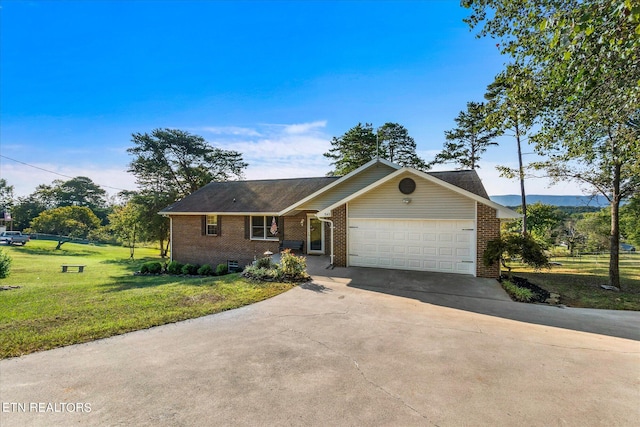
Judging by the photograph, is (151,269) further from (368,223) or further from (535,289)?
(535,289)

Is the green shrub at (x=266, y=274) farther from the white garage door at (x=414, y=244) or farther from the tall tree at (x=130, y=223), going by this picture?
the tall tree at (x=130, y=223)

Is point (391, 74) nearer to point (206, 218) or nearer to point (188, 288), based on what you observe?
point (188, 288)

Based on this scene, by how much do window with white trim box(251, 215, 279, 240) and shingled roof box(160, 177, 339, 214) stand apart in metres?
0.60

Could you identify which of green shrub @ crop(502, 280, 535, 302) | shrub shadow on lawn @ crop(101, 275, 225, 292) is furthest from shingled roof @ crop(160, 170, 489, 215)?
green shrub @ crop(502, 280, 535, 302)

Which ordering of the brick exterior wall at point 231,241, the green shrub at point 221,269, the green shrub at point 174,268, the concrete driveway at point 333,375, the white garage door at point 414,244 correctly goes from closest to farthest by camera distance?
1. the concrete driveway at point 333,375
2. the white garage door at point 414,244
3. the brick exterior wall at point 231,241
4. the green shrub at point 221,269
5. the green shrub at point 174,268

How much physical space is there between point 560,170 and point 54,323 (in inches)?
681

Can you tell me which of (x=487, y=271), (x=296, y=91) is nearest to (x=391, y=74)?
(x=296, y=91)

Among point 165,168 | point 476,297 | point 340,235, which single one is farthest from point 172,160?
point 476,297

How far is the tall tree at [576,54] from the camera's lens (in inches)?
146

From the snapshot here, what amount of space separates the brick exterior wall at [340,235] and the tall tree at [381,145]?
16.9 metres

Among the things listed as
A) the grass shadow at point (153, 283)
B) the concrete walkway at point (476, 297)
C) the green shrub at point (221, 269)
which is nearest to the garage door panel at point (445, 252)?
the concrete walkway at point (476, 297)

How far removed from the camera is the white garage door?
10.8 metres

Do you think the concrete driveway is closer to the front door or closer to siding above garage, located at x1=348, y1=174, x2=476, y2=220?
siding above garage, located at x1=348, y1=174, x2=476, y2=220

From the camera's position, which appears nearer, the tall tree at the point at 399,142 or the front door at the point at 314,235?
the front door at the point at 314,235
